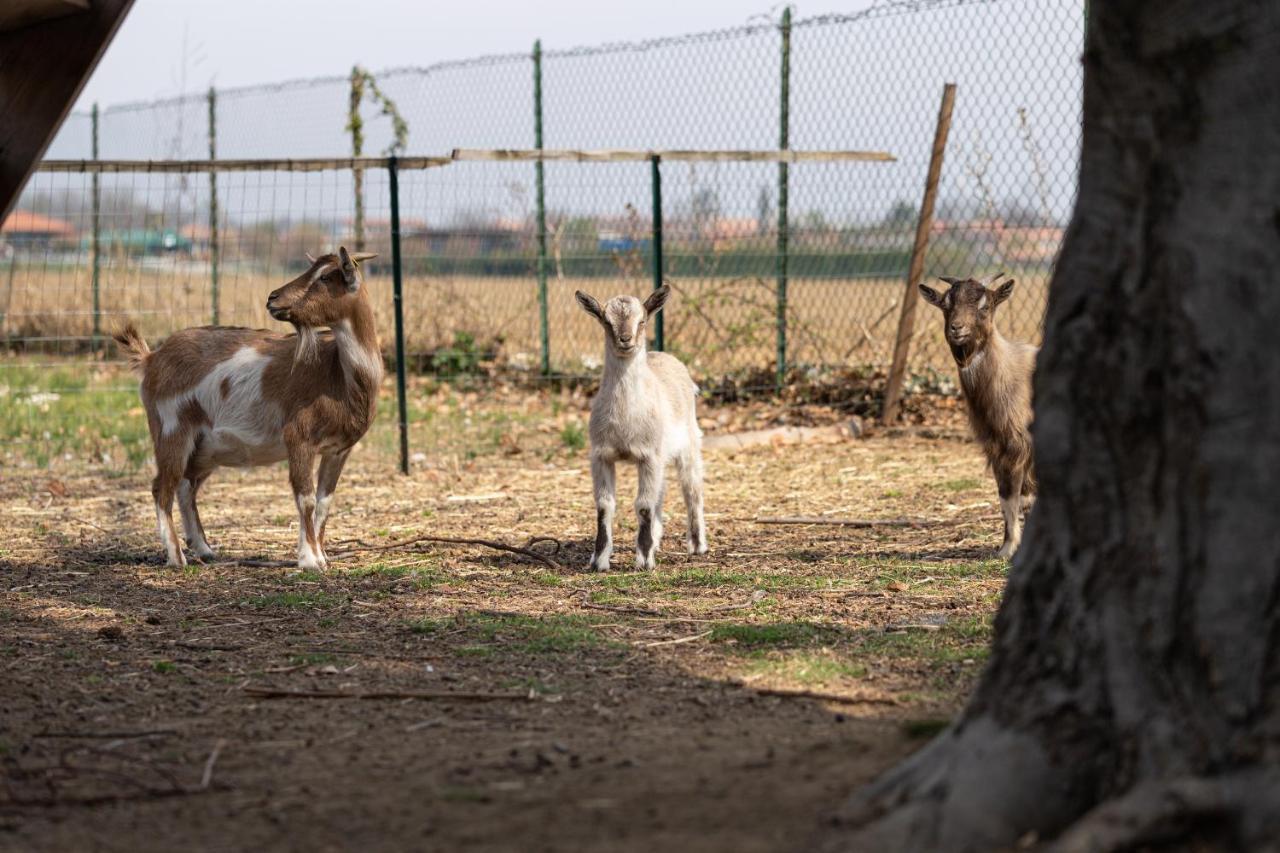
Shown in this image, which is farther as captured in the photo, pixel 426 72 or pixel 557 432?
pixel 426 72

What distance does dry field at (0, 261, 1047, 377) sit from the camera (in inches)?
487

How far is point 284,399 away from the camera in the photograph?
291 inches

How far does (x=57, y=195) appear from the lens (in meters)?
15.4

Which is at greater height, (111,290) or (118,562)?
(111,290)

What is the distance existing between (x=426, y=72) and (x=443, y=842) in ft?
41.3

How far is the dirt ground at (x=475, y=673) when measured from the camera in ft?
11.5

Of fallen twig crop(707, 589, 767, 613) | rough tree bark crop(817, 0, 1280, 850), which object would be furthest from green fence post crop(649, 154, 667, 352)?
rough tree bark crop(817, 0, 1280, 850)

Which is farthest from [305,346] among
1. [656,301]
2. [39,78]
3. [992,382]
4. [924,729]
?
[924,729]

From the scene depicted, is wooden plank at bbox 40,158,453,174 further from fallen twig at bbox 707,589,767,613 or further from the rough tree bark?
the rough tree bark

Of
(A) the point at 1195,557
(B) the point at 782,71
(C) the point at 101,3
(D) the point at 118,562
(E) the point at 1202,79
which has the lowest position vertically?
(D) the point at 118,562

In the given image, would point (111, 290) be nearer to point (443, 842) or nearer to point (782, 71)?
point (782, 71)

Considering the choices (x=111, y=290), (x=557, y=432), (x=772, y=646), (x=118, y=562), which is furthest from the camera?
(x=111, y=290)

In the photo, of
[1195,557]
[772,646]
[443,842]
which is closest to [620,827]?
[443,842]

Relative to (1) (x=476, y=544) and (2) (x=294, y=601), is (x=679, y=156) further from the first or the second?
(2) (x=294, y=601)
